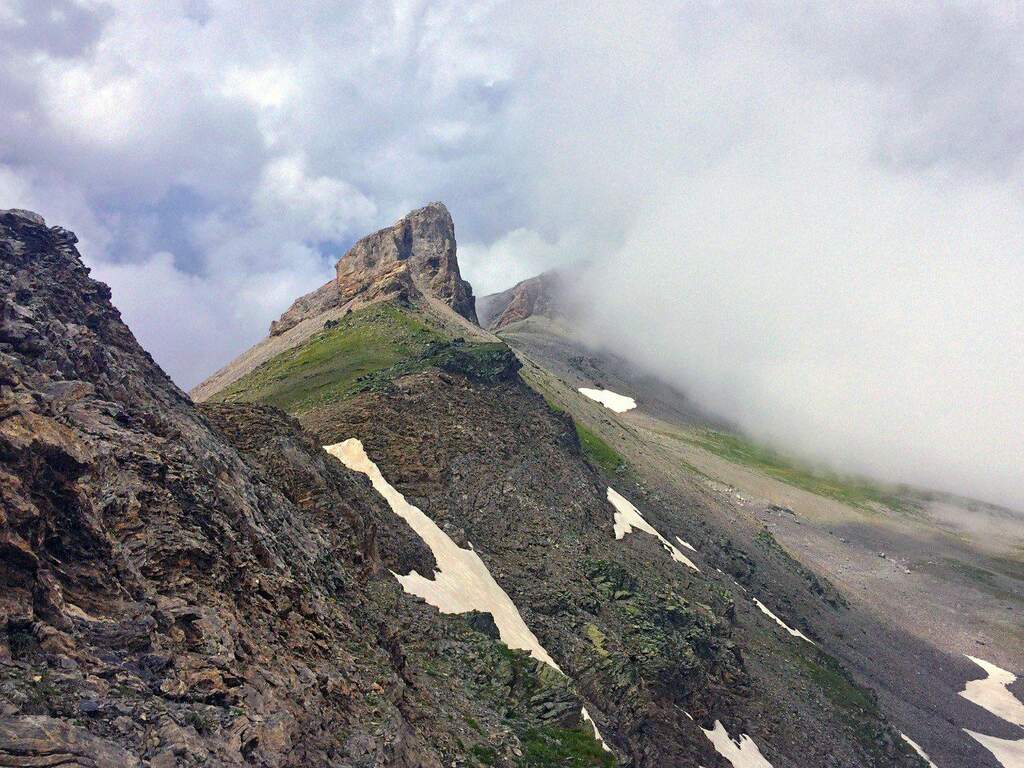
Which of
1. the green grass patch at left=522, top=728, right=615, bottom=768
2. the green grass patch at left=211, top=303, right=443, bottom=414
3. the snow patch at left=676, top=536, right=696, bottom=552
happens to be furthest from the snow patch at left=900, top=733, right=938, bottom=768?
the green grass patch at left=211, top=303, right=443, bottom=414

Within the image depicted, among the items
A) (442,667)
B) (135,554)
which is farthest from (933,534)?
(135,554)

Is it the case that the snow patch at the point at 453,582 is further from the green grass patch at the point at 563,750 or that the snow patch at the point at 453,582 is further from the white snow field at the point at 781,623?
the white snow field at the point at 781,623

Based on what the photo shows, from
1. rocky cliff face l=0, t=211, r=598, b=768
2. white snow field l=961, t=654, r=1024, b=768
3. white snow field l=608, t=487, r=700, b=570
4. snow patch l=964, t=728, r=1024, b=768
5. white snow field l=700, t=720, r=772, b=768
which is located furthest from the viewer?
white snow field l=961, t=654, r=1024, b=768

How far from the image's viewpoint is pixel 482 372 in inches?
2832

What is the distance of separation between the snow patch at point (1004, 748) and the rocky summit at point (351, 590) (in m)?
4.26

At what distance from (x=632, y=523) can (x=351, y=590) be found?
44.6m

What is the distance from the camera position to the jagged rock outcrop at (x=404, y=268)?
147250mm

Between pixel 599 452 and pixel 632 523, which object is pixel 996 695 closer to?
pixel 599 452

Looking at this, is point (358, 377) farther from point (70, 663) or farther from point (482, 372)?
point (70, 663)

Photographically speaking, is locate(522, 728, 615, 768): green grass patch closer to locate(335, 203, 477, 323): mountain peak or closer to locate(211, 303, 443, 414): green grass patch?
locate(211, 303, 443, 414): green grass patch

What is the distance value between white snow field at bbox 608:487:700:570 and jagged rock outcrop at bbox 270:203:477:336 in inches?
2980

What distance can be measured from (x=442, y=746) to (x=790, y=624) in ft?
222

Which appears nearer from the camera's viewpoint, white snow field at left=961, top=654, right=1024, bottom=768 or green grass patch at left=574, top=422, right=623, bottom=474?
white snow field at left=961, top=654, right=1024, bottom=768

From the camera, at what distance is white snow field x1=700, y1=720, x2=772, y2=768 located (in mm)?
41250
